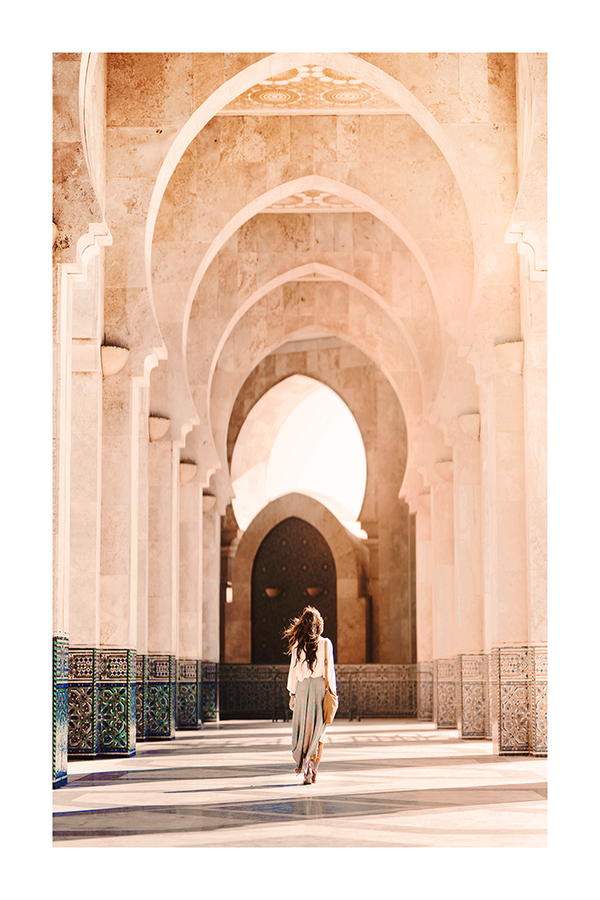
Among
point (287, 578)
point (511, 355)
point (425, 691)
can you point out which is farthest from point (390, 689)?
point (511, 355)

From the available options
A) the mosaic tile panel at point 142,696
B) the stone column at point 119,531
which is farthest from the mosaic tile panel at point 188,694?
the stone column at point 119,531

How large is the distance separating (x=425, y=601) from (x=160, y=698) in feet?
19.2

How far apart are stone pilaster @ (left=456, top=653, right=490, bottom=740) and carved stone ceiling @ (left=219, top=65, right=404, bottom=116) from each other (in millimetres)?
6022

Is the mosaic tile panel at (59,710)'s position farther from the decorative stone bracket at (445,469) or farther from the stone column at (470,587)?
the decorative stone bracket at (445,469)

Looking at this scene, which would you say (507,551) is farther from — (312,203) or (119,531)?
(312,203)

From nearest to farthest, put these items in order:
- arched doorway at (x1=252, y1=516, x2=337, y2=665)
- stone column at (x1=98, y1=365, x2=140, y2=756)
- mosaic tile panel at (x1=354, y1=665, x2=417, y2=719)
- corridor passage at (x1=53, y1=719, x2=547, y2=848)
→ corridor passage at (x1=53, y1=719, x2=547, y2=848) → stone column at (x1=98, y1=365, x2=140, y2=756) → mosaic tile panel at (x1=354, y1=665, x2=417, y2=719) → arched doorway at (x1=252, y1=516, x2=337, y2=665)

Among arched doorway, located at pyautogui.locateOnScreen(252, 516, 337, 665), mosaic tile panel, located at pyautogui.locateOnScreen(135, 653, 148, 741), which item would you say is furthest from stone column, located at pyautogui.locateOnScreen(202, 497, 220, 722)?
mosaic tile panel, located at pyautogui.locateOnScreen(135, 653, 148, 741)

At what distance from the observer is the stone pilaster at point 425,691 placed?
17.1 metres

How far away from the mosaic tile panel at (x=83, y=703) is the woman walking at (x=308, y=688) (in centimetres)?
245

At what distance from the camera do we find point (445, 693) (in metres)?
14.8

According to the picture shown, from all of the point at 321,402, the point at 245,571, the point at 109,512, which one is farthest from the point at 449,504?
the point at 321,402

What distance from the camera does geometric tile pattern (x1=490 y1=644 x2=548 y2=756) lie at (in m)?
8.73

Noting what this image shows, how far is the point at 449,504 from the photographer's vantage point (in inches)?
565

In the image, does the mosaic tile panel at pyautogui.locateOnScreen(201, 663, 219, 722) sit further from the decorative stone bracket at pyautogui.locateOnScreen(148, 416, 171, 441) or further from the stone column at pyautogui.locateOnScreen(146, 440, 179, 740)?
the decorative stone bracket at pyautogui.locateOnScreen(148, 416, 171, 441)
